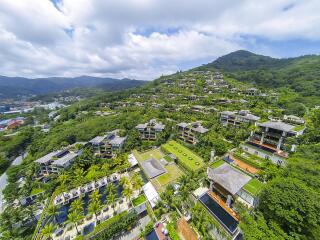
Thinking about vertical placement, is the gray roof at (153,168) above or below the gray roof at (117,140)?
below

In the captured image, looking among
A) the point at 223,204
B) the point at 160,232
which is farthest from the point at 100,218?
the point at 223,204

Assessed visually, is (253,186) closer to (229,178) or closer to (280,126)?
(229,178)

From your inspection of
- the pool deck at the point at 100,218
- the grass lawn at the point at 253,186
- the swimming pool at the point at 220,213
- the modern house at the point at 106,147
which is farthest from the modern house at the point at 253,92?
the pool deck at the point at 100,218

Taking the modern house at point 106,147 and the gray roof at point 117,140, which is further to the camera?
the modern house at point 106,147

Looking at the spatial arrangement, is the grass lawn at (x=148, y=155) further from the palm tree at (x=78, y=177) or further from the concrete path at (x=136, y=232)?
the concrete path at (x=136, y=232)

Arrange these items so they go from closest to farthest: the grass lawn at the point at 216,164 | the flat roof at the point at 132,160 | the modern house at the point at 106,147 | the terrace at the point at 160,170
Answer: the grass lawn at the point at 216,164 → the terrace at the point at 160,170 → the flat roof at the point at 132,160 → the modern house at the point at 106,147

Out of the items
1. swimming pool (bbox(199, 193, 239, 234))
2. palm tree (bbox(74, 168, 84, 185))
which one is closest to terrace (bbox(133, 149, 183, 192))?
swimming pool (bbox(199, 193, 239, 234))

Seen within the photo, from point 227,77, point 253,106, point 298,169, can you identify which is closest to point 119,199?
point 298,169
